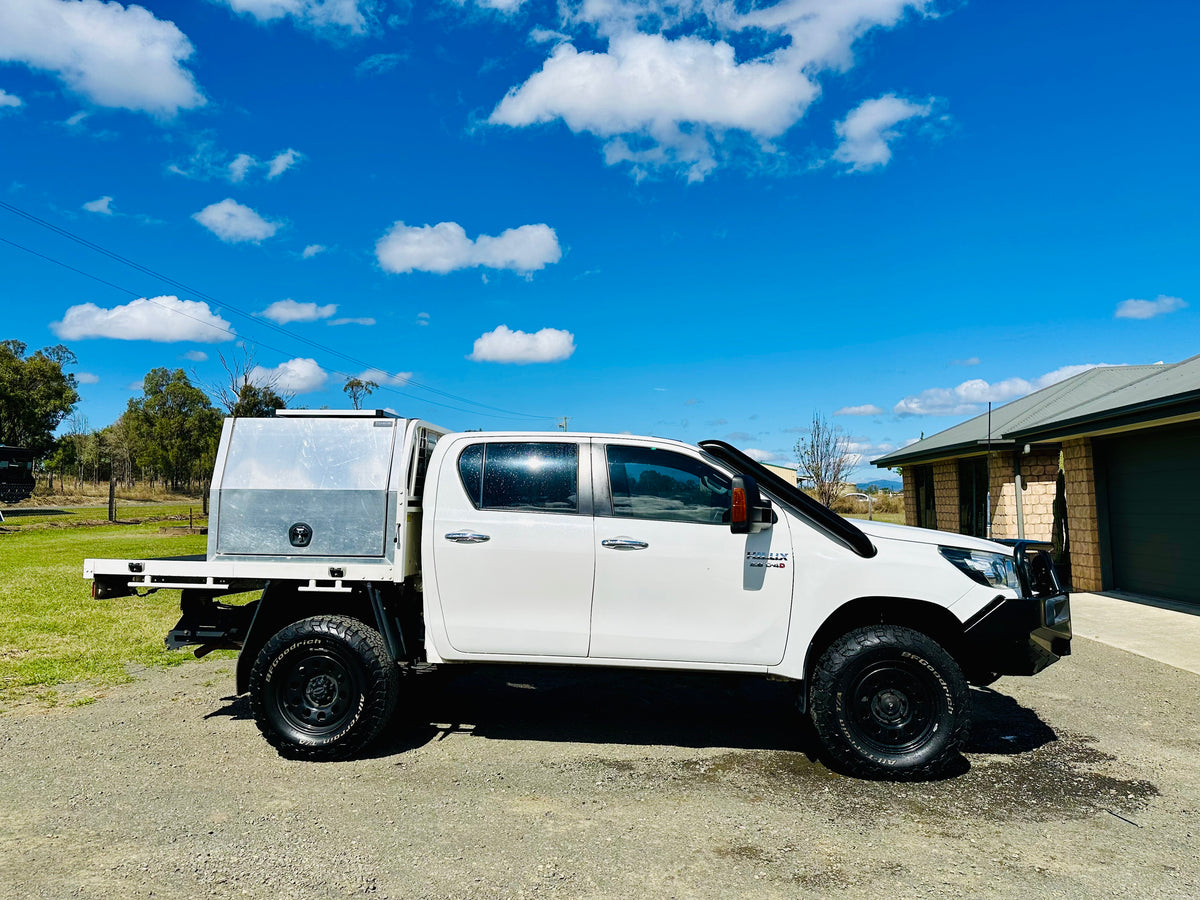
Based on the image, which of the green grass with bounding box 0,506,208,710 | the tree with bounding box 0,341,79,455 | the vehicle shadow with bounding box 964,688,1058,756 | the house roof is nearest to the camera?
the vehicle shadow with bounding box 964,688,1058,756

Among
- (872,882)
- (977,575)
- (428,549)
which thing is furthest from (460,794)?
(977,575)

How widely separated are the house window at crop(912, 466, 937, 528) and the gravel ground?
14.8m

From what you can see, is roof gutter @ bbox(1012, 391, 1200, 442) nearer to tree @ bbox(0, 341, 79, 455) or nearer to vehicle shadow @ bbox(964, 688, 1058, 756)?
vehicle shadow @ bbox(964, 688, 1058, 756)

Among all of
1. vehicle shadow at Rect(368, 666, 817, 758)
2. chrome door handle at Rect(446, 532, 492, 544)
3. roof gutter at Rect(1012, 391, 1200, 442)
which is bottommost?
vehicle shadow at Rect(368, 666, 817, 758)

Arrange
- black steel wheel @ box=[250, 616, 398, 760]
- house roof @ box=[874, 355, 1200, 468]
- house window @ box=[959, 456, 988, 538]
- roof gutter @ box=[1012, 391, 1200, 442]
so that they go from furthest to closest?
1. house window @ box=[959, 456, 988, 538]
2. house roof @ box=[874, 355, 1200, 468]
3. roof gutter @ box=[1012, 391, 1200, 442]
4. black steel wheel @ box=[250, 616, 398, 760]

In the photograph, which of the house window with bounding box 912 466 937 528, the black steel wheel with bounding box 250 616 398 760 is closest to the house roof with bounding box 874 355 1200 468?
the house window with bounding box 912 466 937 528

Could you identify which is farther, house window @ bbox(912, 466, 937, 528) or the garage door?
house window @ bbox(912, 466, 937, 528)

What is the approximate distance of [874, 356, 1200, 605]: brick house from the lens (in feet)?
34.4

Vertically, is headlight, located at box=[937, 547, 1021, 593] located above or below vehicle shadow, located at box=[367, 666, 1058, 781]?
above

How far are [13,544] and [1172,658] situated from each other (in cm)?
2370

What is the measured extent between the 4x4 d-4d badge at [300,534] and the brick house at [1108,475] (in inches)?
349

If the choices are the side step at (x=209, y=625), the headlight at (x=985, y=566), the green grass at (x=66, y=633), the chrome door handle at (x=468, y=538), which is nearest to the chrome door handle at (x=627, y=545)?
the chrome door handle at (x=468, y=538)

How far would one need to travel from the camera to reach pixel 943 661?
4.58 metres

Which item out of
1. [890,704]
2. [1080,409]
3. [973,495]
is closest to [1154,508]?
[1080,409]
